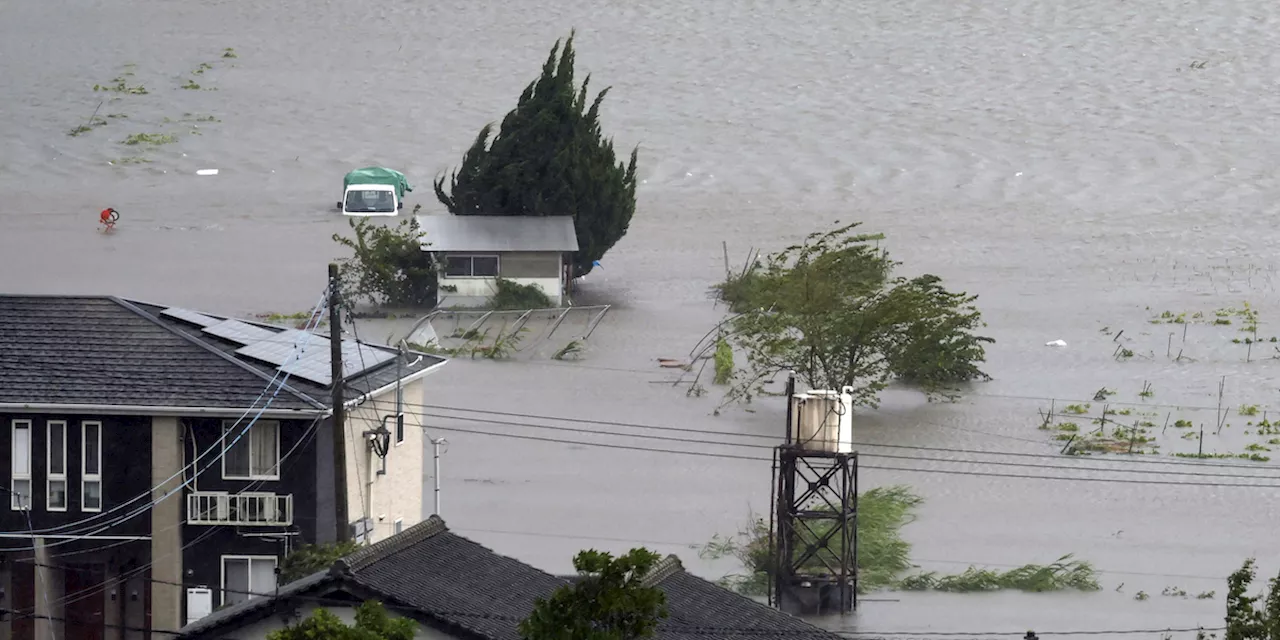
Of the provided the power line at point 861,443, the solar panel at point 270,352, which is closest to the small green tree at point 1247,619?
the solar panel at point 270,352

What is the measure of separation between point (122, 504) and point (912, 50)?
4931 centimetres

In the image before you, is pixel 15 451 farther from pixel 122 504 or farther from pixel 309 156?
pixel 309 156

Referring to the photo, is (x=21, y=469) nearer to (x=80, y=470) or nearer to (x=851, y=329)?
(x=80, y=470)

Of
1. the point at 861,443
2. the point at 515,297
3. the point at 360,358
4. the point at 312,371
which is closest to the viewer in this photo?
the point at 312,371

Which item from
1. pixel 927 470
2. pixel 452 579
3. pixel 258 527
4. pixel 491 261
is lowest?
pixel 927 470

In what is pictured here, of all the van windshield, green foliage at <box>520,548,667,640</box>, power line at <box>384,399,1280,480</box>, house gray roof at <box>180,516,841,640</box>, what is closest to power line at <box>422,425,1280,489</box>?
power line at <box>384,399,1280,480</box>

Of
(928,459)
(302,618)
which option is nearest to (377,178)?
(928,459)

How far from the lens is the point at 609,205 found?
44562 millimetres

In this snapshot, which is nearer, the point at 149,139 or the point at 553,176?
the point at 553,176

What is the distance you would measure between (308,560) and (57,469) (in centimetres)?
305

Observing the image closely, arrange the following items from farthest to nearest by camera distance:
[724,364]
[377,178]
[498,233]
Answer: [377,178], [498,233], [724,364]

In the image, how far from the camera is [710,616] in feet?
53.9

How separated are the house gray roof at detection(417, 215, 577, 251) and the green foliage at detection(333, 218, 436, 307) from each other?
0.41 metres

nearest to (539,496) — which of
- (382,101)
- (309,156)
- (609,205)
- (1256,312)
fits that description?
(609,205)
